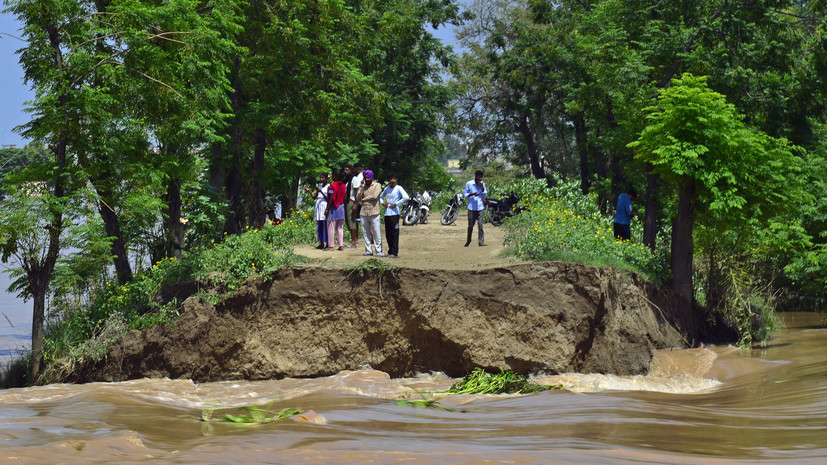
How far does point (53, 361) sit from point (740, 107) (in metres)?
17.1

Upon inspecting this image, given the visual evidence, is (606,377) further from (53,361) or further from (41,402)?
(53,361)

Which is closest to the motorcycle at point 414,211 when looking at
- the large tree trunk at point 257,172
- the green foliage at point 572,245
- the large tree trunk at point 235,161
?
the large tree trunk at point 257,172

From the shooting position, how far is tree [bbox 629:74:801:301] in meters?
14.9

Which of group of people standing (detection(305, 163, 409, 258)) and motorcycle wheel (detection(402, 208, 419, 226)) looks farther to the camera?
motorcycle wheel (detection(402, 208, 419, 226))

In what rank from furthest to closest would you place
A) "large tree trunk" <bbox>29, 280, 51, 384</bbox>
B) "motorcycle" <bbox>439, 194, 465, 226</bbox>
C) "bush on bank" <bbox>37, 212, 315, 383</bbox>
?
"motorcycle" <bbox>439, 194, 465, 226</bbox> < "large tree trunk" <bbox>29, 280, 51, 384</bbox> < "bush on bank" <bbox>37, 212, 315, 383</bbox>

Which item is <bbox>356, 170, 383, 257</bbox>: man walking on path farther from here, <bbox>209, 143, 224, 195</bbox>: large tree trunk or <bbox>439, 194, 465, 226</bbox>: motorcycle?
<bbox>439, 194, 465, 226</bbox>: motorcycle

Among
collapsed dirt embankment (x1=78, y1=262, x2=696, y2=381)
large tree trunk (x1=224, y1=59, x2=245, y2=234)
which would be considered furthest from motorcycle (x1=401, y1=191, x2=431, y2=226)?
collapsed dirt embankment (x1=78, y1=262, x2=696, y2=381)

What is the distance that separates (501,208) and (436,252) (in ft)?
23.8

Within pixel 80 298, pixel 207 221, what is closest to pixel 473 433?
pixel 80 298

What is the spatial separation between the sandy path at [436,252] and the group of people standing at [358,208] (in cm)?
37

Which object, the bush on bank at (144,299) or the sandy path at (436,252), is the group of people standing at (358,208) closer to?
the sandy path at (436,252)

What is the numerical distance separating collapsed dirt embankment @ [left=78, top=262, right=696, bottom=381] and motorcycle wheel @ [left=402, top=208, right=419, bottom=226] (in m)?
11.8

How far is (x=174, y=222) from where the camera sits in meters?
18.2

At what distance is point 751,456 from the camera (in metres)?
7.19
